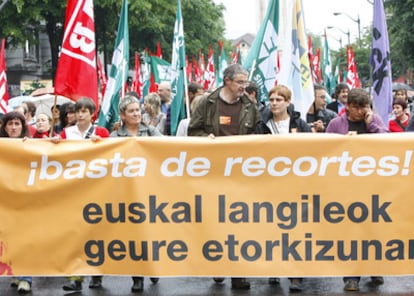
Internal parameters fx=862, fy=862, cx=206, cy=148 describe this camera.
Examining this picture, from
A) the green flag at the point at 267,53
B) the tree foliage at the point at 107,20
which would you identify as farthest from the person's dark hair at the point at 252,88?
the tree foliage at the point at 107,20

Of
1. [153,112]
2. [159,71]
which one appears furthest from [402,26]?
[153,112]

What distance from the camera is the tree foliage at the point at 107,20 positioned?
3316 centimetres

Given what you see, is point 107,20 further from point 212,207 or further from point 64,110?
point 212,207

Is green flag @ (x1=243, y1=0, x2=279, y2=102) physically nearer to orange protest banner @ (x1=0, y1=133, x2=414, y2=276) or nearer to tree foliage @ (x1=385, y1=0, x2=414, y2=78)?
orange protest banner @ (x1=0, y1=133, x2=414, y2=276)

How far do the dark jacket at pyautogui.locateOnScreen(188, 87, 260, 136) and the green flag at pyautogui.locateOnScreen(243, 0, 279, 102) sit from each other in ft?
9.04

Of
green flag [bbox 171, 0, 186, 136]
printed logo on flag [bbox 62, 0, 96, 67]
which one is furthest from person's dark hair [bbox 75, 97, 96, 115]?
green flag [bbox 171, 0, 186, 136]

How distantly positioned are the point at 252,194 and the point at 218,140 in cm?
51

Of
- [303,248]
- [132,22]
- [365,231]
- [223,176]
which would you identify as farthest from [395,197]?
[132,22]

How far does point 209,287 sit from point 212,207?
36.4 inches

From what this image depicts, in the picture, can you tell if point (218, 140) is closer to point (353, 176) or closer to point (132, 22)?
point (353, 176)

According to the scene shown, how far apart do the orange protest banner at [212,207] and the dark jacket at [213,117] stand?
0.75 meters

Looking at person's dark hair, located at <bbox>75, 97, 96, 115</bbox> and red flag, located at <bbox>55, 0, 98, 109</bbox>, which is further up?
red flag, located at <bbox>55, 0, 98, 109</bbox>

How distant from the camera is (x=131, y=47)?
41.6 metres

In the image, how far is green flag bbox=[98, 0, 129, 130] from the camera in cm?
1085
